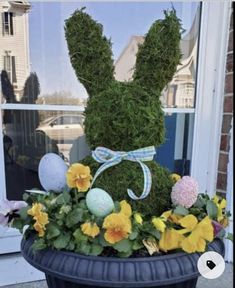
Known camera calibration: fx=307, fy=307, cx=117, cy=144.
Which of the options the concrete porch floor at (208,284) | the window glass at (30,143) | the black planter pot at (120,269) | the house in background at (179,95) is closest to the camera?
the black planter pot at (120,269)

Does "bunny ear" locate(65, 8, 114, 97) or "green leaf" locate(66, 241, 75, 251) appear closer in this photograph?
"green leaf" locate(66, 241, 75, 251)

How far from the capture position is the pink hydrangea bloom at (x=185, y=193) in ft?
2.53

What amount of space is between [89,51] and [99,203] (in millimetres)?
390

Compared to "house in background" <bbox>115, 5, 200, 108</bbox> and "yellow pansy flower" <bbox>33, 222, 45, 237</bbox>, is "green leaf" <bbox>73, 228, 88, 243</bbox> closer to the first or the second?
"yellow pansy flower" <bbox>33, 222, 45, 237</bbox>

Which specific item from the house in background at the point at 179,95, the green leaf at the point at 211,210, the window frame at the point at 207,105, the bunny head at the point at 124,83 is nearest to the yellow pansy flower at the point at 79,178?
the bunny head at the point at 124,83

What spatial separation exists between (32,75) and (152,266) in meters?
1.24

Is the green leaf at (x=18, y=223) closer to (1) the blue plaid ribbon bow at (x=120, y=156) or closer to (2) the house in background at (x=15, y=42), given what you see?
(1) the blue plaid ribbon bow at (x=120, y=156)

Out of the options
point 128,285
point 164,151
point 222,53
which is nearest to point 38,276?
point 164,151

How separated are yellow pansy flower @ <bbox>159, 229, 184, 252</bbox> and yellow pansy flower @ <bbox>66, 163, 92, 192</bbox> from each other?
0.22 m

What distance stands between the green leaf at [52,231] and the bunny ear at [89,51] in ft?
1.19

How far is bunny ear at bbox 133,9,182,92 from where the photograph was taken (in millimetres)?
784

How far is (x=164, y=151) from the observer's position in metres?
1.71

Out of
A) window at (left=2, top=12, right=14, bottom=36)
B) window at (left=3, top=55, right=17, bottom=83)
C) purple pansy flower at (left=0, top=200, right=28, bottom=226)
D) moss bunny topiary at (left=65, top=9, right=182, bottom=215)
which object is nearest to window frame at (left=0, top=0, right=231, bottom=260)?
window at (left=3, top=55, right=17, bottom=83)

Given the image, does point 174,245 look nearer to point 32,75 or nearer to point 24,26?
point 32,75
